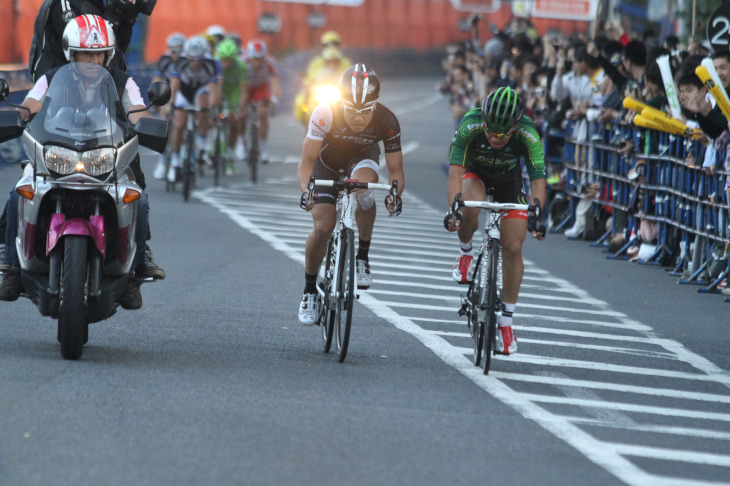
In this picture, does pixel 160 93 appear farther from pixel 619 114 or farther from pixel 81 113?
pixel 619 114

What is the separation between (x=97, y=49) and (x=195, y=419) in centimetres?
280

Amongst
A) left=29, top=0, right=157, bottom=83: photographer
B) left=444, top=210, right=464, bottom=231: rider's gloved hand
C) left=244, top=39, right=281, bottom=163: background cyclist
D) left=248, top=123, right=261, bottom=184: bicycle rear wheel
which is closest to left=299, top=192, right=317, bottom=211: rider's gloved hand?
left=444, top=210, right=464, bottom=231: rider's gloved hand

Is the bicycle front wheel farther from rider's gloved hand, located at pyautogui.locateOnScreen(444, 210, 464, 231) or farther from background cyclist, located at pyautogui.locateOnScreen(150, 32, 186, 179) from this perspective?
background cyclist, located at pyautogui.locateOnScreen(150, 32, 186, 179)

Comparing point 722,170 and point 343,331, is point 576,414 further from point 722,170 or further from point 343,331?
point 722,170

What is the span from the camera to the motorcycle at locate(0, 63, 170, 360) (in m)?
8.12

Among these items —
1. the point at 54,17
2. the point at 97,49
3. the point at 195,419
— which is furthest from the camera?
A: the point at 54,17

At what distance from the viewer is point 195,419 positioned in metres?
6.99

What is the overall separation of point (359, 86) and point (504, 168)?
4.25ft

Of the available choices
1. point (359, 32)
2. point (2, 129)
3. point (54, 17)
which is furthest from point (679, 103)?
point (359, 32)

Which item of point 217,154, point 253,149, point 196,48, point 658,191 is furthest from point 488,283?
point 253,149

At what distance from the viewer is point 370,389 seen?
799cm

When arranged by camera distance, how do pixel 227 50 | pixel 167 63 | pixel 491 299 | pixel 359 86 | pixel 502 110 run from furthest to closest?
1. pixel 227 50
2. pixel 167 63
3. pixel 359 86
4. pixel 502 110
5. pixel 491 299

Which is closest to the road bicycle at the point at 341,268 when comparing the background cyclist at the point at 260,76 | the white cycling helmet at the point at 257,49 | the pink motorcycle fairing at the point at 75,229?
the pink motorcycle fairing at the point at 75,229

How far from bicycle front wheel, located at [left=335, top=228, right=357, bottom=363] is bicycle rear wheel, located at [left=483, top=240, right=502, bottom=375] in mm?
821
